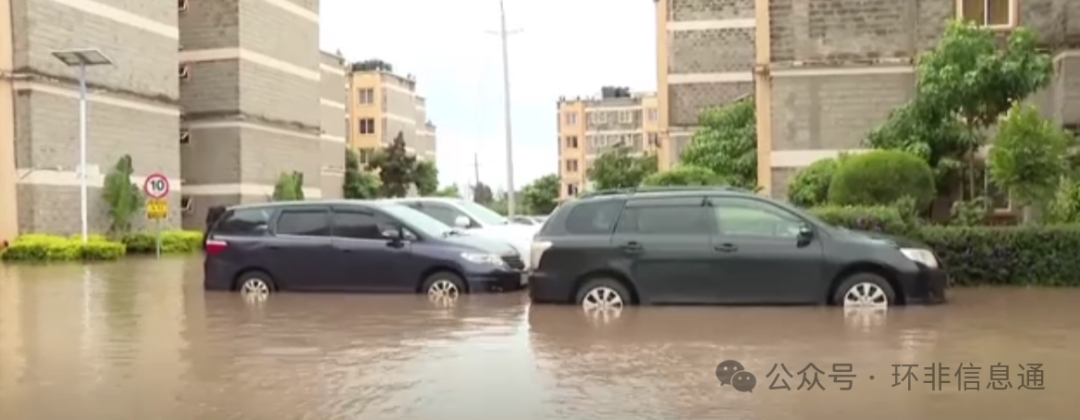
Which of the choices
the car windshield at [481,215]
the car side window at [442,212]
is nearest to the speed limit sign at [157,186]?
the car windshield at [481,215]

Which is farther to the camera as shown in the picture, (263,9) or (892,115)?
(263,9)

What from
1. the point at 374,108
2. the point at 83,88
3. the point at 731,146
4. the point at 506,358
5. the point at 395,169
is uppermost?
the point at 374,108

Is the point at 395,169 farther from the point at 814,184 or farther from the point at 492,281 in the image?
the point at 492,281

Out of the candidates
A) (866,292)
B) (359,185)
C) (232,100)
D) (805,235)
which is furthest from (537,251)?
(359,185)

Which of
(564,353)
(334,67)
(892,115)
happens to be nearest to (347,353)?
(564,353)

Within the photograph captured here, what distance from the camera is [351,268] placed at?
1516 cm

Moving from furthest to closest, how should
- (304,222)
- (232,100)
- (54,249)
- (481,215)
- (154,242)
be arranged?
(232,100)
(154,242)
(54,249)
(481,215)
(304,222)

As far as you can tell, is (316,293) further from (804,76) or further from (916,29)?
(916,29)

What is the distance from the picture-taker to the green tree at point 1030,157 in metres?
15.7

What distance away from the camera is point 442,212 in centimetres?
1930

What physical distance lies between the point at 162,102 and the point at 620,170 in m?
23.5

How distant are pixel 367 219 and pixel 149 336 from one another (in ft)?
14.0

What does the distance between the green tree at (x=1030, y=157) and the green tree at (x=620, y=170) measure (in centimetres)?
3370

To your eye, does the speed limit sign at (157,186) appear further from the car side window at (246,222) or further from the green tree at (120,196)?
the car side window at (246,222)
